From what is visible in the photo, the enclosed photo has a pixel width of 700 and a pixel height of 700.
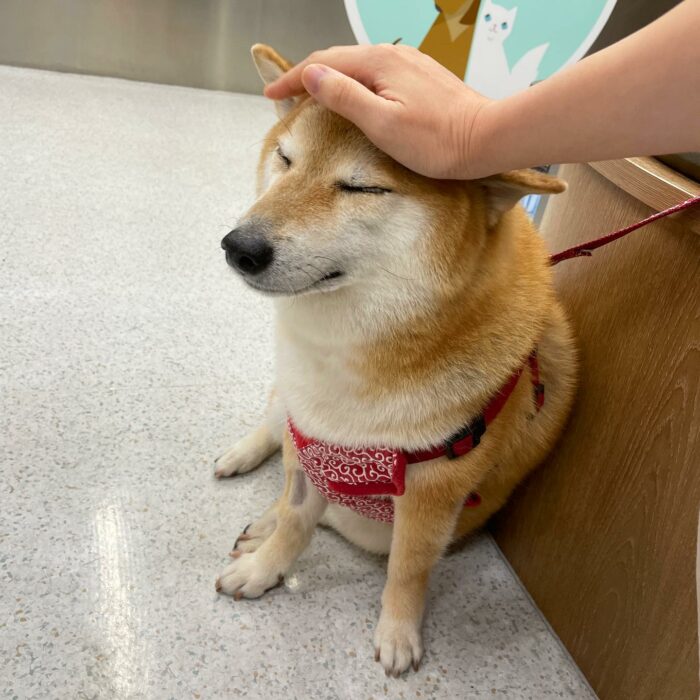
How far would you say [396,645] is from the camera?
1.01m

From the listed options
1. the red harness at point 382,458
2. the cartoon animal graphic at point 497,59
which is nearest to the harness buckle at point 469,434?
the red harness at point 382,458

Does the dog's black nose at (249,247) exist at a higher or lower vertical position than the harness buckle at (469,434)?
higher

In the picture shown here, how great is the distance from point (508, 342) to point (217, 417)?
2.57ft

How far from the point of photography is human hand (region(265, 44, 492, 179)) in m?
0.72

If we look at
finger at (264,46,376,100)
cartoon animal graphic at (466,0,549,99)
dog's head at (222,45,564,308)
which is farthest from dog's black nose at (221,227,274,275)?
cartoon animal graphic at (466,0,549,99)

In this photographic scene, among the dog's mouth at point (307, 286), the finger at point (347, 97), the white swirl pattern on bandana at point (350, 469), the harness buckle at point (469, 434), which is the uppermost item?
the finger at point (347, 97)

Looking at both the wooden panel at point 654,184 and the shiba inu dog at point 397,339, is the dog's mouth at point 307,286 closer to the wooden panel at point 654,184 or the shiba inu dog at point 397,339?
the shiba inu dog at point 397,339

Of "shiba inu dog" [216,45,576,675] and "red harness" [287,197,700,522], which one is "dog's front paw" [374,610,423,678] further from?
"red harness" [287,197,700,522]

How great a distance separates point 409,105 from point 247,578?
82 centimetres

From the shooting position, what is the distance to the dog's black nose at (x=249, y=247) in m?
0.77

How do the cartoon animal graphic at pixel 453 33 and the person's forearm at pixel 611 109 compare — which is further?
the cartoon animal graphic at pixel 453 33

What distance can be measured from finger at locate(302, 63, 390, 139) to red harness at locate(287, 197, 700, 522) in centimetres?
40

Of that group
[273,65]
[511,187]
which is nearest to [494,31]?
[273,65]

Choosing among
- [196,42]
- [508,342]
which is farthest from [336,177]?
[196,42]
